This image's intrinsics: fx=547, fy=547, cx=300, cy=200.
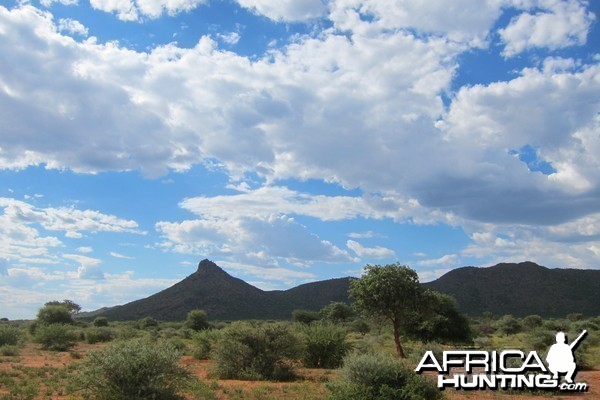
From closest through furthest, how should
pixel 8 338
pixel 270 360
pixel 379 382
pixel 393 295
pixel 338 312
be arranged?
pixel 379 382 < pixel 270 360 < pixel 393 295 < pixel 8 338 < pixel 338 312

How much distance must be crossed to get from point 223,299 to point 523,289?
54.7 metres

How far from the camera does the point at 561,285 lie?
9638 cm

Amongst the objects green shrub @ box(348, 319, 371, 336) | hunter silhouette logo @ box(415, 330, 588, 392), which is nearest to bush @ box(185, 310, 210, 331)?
green shrub @ box(348, 319, 371, 336)

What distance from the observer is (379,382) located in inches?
577

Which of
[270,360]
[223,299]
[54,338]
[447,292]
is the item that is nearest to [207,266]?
[223,299]

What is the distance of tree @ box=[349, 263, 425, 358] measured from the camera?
27219 millimetres

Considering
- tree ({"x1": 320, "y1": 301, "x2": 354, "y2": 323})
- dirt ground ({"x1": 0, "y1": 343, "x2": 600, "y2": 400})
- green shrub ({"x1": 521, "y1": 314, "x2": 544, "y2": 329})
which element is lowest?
dirt ground ({"x1": 0, "y1": 343, "x2": 600, "y2": 400})

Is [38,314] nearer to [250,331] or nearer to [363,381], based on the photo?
[250,331]

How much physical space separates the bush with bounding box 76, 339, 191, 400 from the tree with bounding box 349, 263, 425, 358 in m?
13.9

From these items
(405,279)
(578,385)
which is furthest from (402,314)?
(578,385)

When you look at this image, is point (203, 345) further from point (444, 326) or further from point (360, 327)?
point (360, 327)

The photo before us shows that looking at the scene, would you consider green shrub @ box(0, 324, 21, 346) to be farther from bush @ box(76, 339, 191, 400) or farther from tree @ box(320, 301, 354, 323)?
tree @ box(320, 301, 354, 323)

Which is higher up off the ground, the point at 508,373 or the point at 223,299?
the point at 223,299

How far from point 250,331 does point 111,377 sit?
874cm
